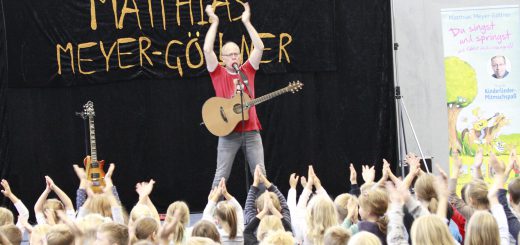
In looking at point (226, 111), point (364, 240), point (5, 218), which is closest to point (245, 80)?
point (226, 111)

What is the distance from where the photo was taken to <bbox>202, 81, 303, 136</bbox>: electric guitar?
740 cm

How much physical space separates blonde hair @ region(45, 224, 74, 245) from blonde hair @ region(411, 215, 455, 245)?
159 centimetres

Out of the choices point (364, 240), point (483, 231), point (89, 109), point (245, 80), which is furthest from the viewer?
point (89, 109)

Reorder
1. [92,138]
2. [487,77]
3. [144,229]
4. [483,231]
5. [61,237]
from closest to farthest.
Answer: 1. [483,231]
2. [61,237]
3. [144,229]
4. [92,138]
5. [487,77]

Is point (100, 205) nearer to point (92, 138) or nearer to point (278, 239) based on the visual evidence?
point (278, 239)

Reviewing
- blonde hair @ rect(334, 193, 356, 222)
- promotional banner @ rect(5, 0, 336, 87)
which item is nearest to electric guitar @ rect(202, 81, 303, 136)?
promotional banner @ rect(5, 0, 336, 87)

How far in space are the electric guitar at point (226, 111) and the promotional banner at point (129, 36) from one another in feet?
6.20

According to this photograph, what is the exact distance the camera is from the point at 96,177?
8.49 m

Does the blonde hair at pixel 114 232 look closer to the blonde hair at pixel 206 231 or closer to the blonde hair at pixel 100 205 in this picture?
the blonde hair at pixel 206 231

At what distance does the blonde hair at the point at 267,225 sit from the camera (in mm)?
4527

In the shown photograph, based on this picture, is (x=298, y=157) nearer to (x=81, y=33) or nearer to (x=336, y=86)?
(x=336, y=86)

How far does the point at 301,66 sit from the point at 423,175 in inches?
182

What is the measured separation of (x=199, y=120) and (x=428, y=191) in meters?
4.96

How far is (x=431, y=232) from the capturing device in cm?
355
